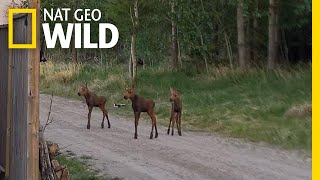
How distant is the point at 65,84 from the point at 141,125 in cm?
142

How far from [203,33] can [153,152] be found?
2.12 metres

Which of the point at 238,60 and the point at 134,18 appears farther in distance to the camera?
the point at 134,18

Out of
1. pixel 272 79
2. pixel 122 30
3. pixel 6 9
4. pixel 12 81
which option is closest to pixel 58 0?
pixel 6 9

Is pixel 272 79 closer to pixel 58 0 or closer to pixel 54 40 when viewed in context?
pixel 54 40

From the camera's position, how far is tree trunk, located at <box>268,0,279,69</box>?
1.89m

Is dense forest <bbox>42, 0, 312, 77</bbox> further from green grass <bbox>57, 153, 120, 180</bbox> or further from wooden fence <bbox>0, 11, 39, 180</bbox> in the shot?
green grass <bbox>57, 153, 120, 180</bbox>

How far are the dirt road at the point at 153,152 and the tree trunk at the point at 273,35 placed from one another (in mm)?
891

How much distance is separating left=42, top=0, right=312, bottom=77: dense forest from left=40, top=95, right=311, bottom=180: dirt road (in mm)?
730

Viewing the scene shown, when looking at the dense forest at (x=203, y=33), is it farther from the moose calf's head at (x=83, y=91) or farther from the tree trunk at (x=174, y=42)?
the moose calf's head at (x=83, y=91)

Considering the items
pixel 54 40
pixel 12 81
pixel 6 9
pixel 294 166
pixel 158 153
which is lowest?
pixel 158 153

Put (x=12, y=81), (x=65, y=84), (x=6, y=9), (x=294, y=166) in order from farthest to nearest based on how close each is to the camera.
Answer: (x=65, y=84) < (x=6, y=9) < (x=12, y=81) < (x=294, y=166)

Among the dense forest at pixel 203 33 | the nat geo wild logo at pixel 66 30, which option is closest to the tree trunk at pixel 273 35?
the dense forest at pixel 203 33

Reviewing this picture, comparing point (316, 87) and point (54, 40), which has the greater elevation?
point (54, 40)

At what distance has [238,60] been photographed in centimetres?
232
